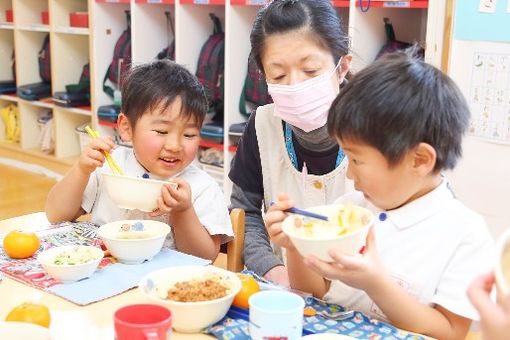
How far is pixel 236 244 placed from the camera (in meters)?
1.62

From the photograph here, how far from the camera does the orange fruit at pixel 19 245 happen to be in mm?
1369

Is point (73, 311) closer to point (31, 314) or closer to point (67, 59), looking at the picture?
point (31, 314)

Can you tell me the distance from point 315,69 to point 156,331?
873 millimetres

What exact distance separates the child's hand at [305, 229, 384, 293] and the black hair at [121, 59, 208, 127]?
2.43ft

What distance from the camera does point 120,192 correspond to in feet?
4.61

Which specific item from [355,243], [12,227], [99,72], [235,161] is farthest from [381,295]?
[99,72]

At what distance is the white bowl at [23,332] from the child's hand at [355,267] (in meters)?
0.42

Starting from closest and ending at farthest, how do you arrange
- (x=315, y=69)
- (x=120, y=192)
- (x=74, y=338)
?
1. (x=74, y=338)
2. (x=120, y=192)
3. (x=315, y=69)

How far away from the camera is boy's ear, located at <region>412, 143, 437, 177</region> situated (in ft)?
3.77

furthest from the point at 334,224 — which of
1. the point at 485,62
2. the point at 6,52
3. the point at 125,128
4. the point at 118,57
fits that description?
the point at 6,52

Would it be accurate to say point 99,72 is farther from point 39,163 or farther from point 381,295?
point 381,295

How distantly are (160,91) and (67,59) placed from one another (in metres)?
3.39

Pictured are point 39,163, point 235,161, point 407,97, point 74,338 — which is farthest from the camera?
point 39,163

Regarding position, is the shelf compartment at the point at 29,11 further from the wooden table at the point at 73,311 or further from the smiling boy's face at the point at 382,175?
the smiling boy's face at the point at 382,175
